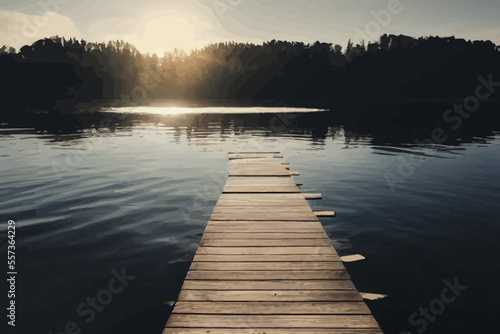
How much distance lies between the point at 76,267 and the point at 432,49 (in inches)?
6045

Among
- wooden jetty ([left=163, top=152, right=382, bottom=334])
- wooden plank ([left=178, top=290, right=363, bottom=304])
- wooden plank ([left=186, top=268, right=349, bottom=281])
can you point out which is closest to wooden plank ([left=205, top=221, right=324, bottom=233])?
wooden jetty ([left=163, top=152, right=382, bottom=334])

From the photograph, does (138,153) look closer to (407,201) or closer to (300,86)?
(407,201)

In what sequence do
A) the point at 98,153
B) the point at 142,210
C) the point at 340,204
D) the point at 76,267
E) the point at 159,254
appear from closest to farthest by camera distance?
the point at 76,267 < the point at 159,254 < the point at 142,210 < the point at 340,204 < the point at 98,153

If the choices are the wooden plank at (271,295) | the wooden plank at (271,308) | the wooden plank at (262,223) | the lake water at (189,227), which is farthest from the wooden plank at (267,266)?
the wooden plank at (262,223)

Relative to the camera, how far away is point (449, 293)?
719cm

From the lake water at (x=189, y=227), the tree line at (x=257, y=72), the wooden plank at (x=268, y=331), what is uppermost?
the tree line at (x=257, y=72)

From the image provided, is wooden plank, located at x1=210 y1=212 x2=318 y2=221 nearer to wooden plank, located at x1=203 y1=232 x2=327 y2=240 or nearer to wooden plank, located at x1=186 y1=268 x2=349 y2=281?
wooden plank, located at x1=203 y1=232 x2=327 y2=240

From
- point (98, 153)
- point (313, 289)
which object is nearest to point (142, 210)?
point (313, 289)

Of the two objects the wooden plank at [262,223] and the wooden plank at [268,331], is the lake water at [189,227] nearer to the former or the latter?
the wooden plank at [262,223]

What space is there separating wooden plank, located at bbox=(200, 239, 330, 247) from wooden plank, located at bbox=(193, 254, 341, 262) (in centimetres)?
53

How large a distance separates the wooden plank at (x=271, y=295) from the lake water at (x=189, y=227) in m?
1.59

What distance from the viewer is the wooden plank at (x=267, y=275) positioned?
18.7 feet

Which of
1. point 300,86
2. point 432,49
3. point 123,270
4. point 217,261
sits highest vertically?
point 432,49

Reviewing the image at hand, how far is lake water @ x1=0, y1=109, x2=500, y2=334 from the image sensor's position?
21.9 ft
